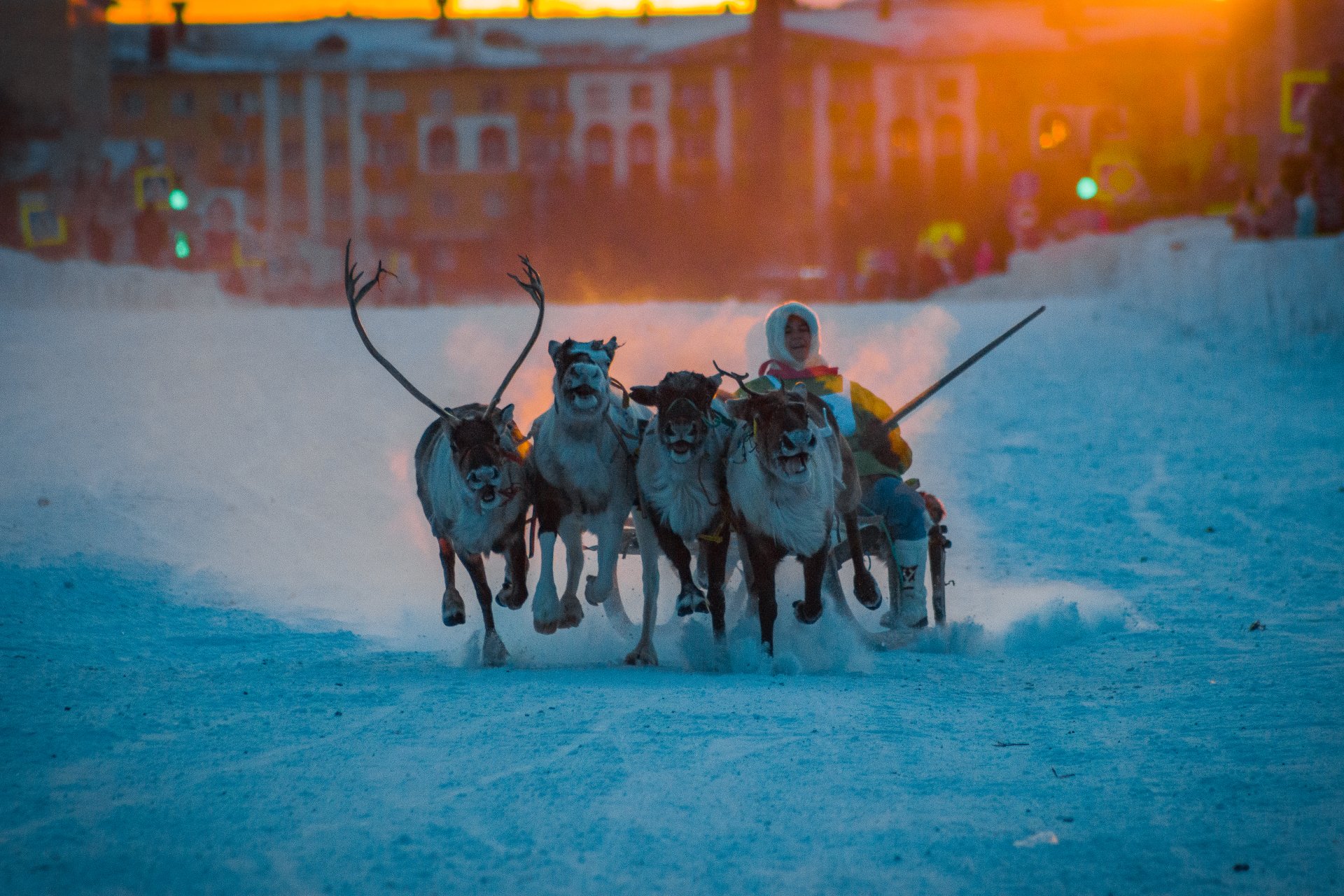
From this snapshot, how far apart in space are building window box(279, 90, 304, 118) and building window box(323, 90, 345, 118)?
776 mm

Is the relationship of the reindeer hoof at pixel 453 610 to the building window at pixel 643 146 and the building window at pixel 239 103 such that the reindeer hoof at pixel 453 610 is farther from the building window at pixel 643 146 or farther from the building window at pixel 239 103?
the building window at pixel 239 103

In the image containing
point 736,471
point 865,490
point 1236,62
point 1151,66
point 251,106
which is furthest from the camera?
point 251,106

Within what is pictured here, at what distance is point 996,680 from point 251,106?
50.4 metres

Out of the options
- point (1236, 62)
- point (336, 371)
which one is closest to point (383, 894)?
point (336, 371)

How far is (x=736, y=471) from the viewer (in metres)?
7.05

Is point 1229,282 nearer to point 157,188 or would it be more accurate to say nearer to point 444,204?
point 157,188

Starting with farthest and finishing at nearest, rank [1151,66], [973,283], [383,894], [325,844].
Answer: [1151,66]
[973,283]
[325,844]
[383,894]

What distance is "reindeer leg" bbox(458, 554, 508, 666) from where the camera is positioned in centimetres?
743

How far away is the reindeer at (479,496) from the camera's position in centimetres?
709

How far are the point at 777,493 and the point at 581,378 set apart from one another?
3.35ft

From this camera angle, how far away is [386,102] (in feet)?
177

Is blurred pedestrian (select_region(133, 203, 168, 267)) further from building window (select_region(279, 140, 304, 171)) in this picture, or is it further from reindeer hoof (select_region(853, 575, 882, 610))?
reindeer hoof (select_region(853, 575, 882, 610))

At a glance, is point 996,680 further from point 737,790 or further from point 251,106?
point 251,106

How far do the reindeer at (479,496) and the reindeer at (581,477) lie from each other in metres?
0.15
